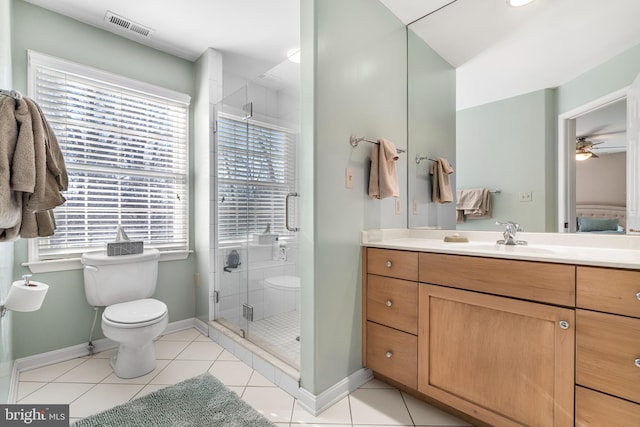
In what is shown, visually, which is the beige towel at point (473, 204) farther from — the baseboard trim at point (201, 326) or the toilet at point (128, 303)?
the baseboard trim at point (201, 326)

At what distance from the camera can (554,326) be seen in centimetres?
113

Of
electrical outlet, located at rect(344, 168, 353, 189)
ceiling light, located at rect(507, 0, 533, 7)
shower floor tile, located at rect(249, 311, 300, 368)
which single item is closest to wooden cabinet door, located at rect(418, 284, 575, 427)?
electrical outlet, located at rect(344, 168, 353, 189)

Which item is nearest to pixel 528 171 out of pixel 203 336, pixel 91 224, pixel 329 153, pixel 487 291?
pixel 487 291

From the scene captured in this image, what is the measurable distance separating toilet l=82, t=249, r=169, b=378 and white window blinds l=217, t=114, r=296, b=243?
0.67 metres

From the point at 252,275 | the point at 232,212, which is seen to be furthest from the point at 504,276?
the point at 232,212

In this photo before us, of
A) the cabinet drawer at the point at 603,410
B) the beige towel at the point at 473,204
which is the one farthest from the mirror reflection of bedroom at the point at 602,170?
the cabinet drawer at the point at 603,410

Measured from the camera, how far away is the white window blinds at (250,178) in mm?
2295

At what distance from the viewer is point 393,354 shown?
1.64 m

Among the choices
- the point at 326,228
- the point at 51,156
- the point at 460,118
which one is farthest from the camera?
the point at 460,118

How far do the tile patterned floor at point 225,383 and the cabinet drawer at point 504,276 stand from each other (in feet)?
2.38

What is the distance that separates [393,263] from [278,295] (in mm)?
1074

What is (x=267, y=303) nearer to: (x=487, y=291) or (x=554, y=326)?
(x=487, y=291)

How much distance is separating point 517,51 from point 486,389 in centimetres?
181

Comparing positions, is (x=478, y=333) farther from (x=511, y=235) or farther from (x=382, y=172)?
(x=382, y=172)
